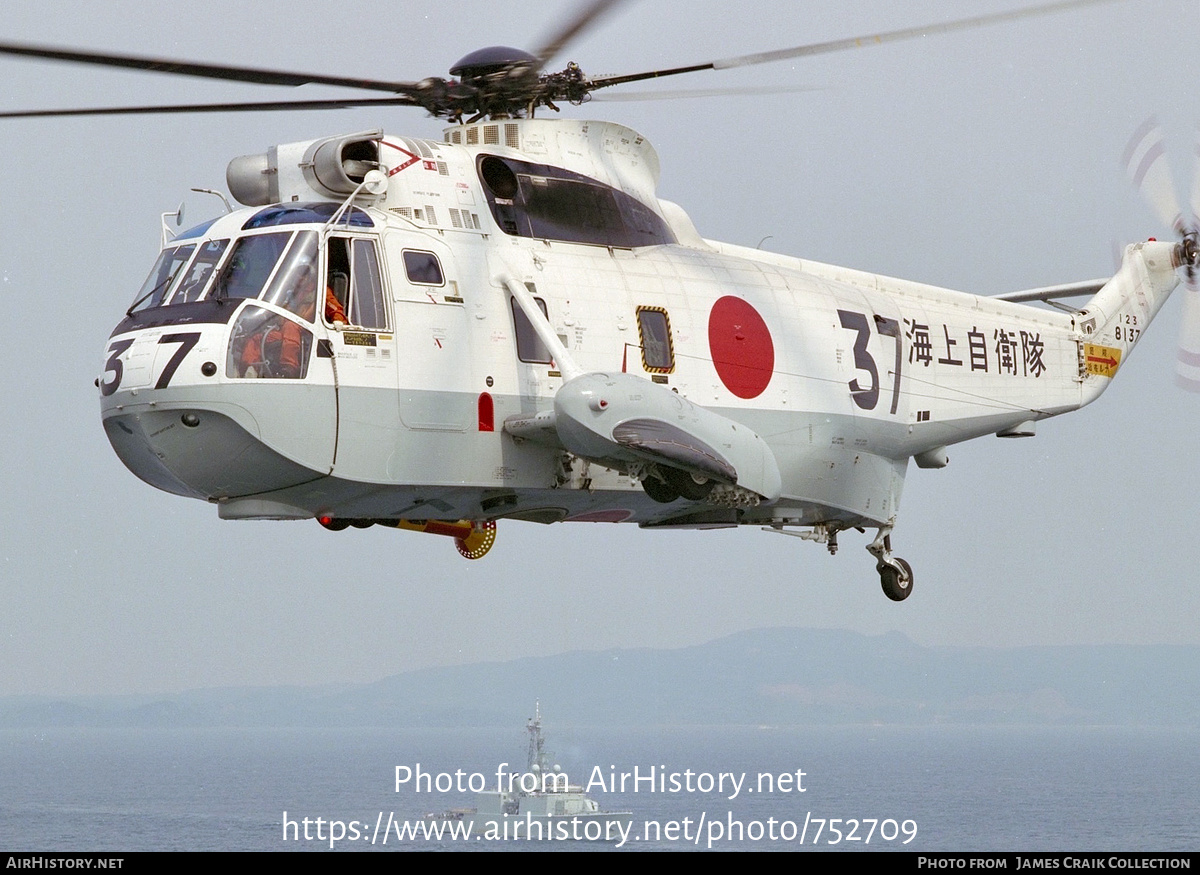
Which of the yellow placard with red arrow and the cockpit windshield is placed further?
the yellow placard with red arrow

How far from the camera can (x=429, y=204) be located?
48.2ft

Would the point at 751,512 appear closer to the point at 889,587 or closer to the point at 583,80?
the point at 889,587

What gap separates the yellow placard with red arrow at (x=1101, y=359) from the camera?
816 inches

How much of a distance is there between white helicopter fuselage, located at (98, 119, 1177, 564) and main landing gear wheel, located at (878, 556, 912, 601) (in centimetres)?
→ 117

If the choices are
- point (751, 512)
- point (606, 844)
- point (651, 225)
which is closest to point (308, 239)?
point (651, 225)

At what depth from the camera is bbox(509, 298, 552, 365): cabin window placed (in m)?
14.7

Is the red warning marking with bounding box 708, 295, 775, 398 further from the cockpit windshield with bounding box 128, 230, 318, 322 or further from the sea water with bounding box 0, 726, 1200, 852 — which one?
the sea water with bounding box 0, 726, 1200, 852

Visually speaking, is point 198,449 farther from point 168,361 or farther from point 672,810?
point 672,810

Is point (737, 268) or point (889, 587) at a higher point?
point (737, 268)

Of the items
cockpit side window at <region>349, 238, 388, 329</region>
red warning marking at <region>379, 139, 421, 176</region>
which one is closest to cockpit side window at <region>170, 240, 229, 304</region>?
cockpit side window at <region>349, 238, 388, 329</region>

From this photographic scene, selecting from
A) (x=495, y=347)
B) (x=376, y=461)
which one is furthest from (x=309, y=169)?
(x=376, y=461)

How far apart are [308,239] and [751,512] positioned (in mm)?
5812

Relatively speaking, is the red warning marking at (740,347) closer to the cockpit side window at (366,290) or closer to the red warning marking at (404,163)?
the red warning marking at (404,163)

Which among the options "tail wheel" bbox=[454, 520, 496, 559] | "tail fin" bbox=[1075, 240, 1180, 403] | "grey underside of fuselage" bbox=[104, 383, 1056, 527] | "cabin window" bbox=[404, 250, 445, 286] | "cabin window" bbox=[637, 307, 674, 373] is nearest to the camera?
"grey underside of fuselage" bbox=[104, 383, 1056, 527]
